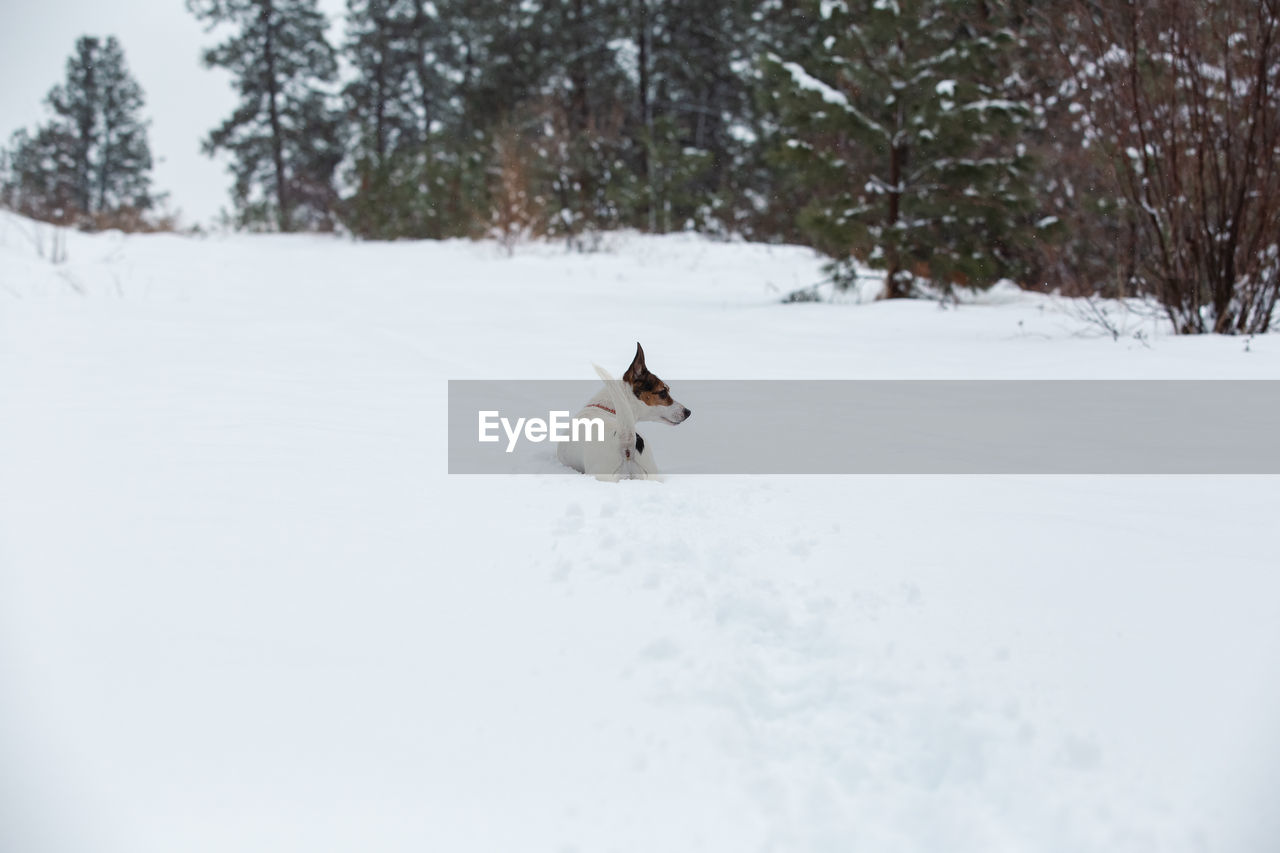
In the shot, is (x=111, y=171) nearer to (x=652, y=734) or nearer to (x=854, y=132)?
(x=854, y=132)

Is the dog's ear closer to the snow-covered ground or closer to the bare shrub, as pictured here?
the snow-covered ground

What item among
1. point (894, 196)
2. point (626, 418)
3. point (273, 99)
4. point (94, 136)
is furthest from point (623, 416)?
point (94, 136)

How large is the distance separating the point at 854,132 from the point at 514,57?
57.6 ft

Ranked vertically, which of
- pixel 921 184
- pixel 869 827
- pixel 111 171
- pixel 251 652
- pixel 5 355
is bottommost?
pixel 869 827

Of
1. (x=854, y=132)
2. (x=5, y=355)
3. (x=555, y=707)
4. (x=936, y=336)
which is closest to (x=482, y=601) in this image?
(x=555, y=707)

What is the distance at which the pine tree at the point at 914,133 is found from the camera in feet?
28.1

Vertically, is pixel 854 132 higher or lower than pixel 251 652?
higher

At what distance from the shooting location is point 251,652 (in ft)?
6.39

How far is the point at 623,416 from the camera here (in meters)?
3.33

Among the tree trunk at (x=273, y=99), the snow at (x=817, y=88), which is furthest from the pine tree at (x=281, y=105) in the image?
the snow at (x=817, y=88)

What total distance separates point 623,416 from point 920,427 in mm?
1753

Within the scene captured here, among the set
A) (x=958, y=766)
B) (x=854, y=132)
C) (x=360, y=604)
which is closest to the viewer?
(x=958, y=766)

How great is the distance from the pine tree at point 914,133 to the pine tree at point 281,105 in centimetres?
2070

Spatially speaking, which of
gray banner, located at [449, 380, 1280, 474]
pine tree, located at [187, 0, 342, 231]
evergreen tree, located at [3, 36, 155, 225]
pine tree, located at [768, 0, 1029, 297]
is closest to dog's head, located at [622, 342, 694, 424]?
gray banner, located at [449, 380, 1280, 474]
